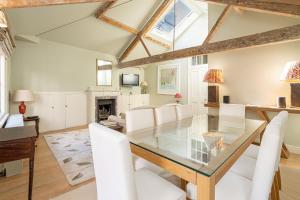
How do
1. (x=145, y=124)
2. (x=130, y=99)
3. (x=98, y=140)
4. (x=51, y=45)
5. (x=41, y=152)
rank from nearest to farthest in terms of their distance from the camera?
(x=98, y=140)
(x=145, y=124)
(x=41, y=152)
(x=51, y=45)
(x=130, y=99)

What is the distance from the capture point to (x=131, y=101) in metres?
6.89

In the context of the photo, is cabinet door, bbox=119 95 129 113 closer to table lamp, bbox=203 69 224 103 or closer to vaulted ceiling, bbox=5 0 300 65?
vaulted ceiling, bbox=5 0 300 65

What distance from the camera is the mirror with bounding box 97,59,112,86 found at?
6086mm

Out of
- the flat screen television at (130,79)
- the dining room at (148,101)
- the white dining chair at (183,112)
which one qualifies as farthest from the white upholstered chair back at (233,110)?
the flat screen television at (130,79)

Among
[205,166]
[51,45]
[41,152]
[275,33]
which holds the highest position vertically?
[51,45]

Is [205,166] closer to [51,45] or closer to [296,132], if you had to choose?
[296,132]

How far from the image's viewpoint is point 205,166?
1.09 meters

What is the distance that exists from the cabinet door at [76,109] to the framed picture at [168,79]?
124 inches

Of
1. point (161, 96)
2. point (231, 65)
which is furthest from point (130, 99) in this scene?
point (231, 65)

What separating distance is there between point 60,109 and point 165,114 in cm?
388

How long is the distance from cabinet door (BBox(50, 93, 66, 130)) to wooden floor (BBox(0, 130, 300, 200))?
228 centimetres

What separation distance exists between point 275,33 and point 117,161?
3.34 metres

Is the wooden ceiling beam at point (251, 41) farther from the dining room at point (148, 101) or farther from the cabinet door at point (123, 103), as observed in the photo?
the cabinet door at point (123, 103)

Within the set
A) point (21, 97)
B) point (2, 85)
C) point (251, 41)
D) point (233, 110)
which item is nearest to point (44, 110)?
point (21, 97)
